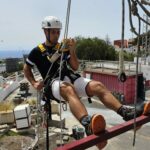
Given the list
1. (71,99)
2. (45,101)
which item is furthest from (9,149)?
(71,99)

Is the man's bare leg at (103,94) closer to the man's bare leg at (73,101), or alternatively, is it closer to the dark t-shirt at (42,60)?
the man's bare leg at (73,101)

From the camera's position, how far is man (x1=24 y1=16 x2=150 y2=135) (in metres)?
3.95

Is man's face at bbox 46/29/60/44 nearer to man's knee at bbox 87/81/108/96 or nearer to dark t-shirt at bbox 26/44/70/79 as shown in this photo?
dark t-shirt at bbox 26/44/70/79

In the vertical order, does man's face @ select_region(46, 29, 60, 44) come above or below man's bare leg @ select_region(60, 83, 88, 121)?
above

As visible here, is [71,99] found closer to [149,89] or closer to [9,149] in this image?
[9,149]

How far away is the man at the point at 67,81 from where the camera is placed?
13.0 ft

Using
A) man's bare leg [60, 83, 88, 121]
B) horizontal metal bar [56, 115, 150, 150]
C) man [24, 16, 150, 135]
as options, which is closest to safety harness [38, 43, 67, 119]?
man [24, 16, 150, 135]

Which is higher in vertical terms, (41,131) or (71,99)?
(71,99)

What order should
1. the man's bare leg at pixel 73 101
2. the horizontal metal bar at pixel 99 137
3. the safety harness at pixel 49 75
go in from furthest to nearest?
the safety harness at pixel 49 75
the man's bare leg at pixel 73 101
the horizontal metal bar at pixel 99 137

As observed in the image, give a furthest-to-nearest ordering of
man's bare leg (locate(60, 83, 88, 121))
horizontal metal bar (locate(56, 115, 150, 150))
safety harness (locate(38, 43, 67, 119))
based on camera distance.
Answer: safety harness (locate(38, 43, 67, 119)) → man's bare leg (locate(60, 83, 88, 121)) → horizontal metal bar (locate(56, 115, 150, 150))

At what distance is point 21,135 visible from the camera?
13.1 metres

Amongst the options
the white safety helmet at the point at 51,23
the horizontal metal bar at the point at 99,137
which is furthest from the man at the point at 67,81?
the horizontal metal bar at the point at 99,137

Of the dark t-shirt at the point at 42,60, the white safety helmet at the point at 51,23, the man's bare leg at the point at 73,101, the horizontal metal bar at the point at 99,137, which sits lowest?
the horizontal metal bar at the point at 99,137

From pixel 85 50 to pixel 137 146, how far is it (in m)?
39.3
